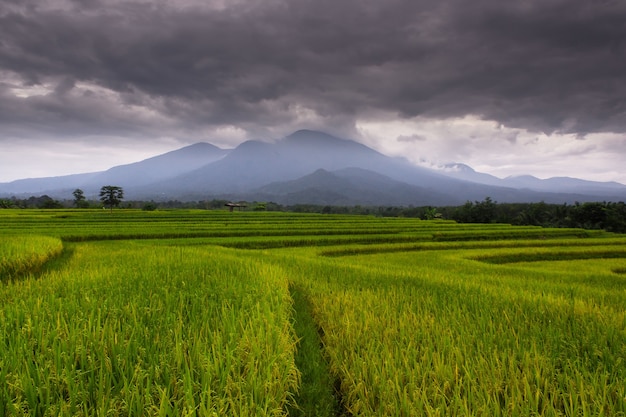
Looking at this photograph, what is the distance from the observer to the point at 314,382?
3613 millimetres

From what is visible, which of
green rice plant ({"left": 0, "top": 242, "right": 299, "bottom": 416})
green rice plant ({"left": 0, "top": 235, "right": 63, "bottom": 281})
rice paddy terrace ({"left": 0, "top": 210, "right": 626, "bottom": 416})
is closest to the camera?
green rice plant ({"left": 0, "top": 242, "right": 299, "bottom": 416})

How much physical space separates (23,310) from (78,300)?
828mm

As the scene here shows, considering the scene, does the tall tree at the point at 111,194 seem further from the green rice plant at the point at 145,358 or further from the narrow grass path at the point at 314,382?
the narrow grass path at the point at 314,382

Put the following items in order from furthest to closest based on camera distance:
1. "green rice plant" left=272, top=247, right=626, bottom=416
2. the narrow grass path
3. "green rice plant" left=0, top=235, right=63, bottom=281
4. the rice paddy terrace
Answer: "green rice plant" left=0, top=235, right=63, bottom=281 < the narrow grass path < "green rice plant" left=272, top=247, right=626, bottom=416 < the rice paddy terrace

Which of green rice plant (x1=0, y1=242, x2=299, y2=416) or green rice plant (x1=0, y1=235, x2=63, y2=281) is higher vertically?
green rice plant (x1=0, y1=242, x2=299, y2=416)

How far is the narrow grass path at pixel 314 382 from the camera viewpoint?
3.21m

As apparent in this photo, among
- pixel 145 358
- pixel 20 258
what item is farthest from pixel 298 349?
pixel 20 258

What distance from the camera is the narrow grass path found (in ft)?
10.5

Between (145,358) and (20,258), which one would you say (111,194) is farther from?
(145,358)

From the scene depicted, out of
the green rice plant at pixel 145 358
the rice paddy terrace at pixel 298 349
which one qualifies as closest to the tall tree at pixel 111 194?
the rice paddy terrace at pixel 298 349

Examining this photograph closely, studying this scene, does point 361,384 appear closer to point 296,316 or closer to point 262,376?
point 262,376

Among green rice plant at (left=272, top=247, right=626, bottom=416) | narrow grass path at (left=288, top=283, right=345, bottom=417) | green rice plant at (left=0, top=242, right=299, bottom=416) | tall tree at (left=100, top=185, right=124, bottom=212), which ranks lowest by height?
narrow grass path at (left=288, top=283, right=345, bottom=417)

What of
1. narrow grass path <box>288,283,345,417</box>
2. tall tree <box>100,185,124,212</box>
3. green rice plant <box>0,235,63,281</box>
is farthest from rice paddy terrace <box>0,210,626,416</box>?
tall tree <box>100,185,124,212</box>

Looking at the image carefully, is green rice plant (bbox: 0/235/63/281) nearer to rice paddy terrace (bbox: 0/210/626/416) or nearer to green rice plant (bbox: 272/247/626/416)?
rice paddy terrace (bbox: 0/210/626/416)
